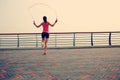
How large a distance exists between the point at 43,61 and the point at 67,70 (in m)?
2.21

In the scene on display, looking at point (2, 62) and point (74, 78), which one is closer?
point (74, 78)

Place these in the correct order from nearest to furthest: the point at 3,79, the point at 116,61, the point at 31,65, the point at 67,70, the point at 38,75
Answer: the point at 3,79
the point at 38,75
the point at 67,70
the point at 31,65
the point at 116,61

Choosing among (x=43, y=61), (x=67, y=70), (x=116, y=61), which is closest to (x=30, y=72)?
(x=67, y=70)

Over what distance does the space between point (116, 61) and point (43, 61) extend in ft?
9.28

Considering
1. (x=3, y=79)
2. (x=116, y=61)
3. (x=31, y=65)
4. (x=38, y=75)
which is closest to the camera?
(x=3, y=79)

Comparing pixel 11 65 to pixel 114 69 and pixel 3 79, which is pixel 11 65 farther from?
pixel 114 69

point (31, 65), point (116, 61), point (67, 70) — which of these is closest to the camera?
point (67, 70)

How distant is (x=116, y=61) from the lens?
1135 centimetres

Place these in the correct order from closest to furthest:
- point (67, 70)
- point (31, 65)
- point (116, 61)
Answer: point (67, 70)
point (31, 65)
point (116, 61)

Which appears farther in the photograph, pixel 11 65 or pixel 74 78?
pixel 11 65

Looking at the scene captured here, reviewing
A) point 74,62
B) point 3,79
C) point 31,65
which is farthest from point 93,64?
point 3,79

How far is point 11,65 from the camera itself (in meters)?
10.6

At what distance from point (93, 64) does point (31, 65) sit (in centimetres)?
224

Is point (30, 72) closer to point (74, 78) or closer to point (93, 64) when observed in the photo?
point (74, 78)
